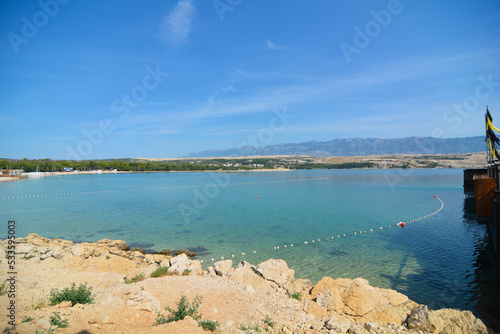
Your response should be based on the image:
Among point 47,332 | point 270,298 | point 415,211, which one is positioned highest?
point 47,332

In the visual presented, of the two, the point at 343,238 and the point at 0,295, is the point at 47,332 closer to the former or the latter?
the point at 0,295

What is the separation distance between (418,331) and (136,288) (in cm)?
877

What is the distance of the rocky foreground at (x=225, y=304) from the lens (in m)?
7.40

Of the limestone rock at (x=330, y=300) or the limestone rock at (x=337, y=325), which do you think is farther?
the limestone rock at (x=330, y=300)

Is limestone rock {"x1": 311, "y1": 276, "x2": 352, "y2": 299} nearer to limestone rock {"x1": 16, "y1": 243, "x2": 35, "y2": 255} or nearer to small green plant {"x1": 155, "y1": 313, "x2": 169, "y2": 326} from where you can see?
small green plant {"x1": 155, "y1": 313, "x2": 169, "y2": 326}

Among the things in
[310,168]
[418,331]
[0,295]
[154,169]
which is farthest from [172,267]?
[310,168]

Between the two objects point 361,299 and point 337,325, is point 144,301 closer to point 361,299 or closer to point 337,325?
point 337,325

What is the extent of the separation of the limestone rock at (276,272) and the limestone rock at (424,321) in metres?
4.70

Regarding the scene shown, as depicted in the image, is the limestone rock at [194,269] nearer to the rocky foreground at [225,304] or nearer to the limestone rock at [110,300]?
the rocky foreground at [225,304]

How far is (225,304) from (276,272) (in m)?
3.87

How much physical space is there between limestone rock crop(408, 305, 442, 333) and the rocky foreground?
25 mm

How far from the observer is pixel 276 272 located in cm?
1229

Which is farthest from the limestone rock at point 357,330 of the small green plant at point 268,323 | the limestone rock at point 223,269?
the limestone rock at point 223,269

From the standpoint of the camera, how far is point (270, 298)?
9656 mm
